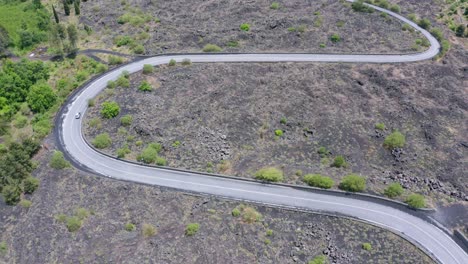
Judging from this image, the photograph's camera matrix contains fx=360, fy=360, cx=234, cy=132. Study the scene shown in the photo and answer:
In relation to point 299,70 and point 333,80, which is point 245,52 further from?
point 333,80

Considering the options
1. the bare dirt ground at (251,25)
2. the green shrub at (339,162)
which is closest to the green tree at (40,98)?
the bare dirt ground at (251,25)

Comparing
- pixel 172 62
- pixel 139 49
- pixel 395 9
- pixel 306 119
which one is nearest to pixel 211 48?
pixel 172 62

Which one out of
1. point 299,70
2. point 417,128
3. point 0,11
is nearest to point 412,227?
point 417,128

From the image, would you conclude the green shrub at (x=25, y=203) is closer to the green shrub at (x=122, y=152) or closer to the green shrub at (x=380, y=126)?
the green shrub at (x=122, y=152)

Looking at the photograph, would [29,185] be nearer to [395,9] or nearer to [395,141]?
[395,141]

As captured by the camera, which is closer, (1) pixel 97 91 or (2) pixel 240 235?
(2) pixel 240 235

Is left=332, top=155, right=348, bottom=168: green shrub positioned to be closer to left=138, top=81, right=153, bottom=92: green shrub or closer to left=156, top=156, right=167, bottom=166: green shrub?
left=156, top=156, right=167, bottom=166: green shrub
